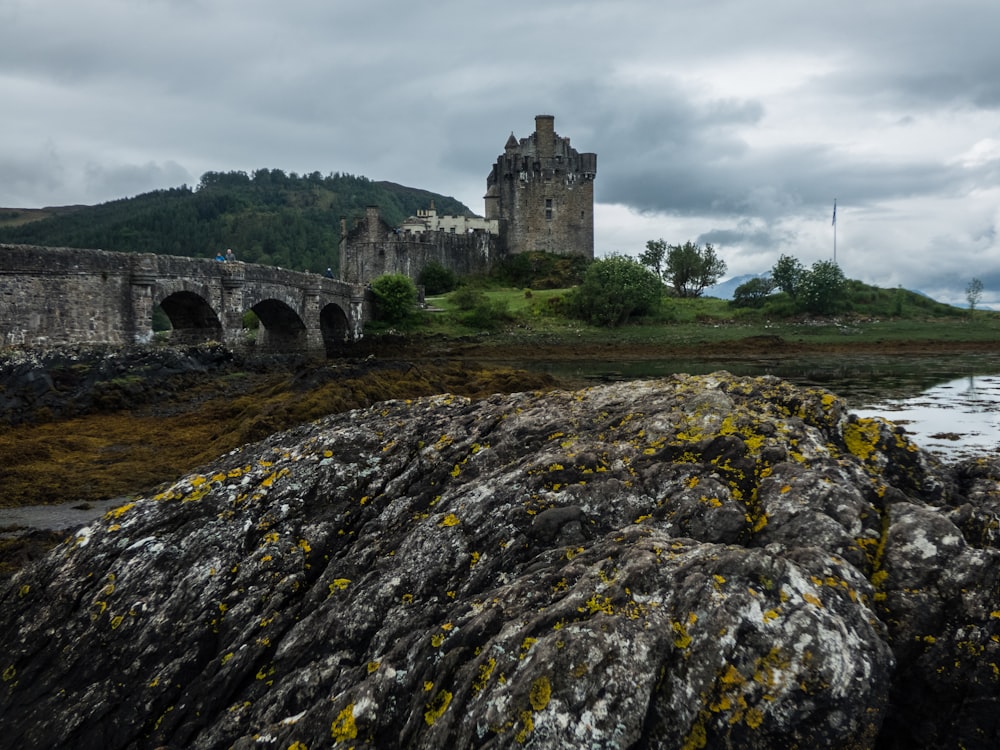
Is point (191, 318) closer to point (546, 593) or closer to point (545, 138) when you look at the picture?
point (546, 593)

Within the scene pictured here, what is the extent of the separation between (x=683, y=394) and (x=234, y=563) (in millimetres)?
4429

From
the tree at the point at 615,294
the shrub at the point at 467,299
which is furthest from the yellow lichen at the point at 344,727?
the shrub at the point at 467,299

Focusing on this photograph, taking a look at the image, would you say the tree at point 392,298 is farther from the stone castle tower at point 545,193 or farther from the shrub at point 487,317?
the stone castle tower at point 545,193

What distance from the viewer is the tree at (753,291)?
6906 centimetres

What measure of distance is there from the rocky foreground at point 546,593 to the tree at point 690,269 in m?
76.0

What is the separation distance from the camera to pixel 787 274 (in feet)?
217

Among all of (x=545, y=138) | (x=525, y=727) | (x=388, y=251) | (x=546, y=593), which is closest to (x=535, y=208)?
(x=545, y=138)

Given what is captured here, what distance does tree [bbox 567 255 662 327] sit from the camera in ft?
194

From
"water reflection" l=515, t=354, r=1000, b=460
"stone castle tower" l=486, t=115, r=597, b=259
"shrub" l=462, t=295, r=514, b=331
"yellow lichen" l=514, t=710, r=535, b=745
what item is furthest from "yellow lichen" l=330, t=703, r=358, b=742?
"stone castle tower" l=486, t=115, r=597, b=259

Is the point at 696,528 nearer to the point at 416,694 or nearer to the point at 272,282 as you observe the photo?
the point at 416,694

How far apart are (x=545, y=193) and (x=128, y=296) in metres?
60.4

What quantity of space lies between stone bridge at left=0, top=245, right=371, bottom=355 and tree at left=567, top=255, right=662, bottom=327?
26.6 meters

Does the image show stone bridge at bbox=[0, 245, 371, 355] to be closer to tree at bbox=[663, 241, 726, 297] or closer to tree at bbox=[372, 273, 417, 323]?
tree at bbox=[372, 273, 417, 323]

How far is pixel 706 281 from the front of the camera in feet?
267
